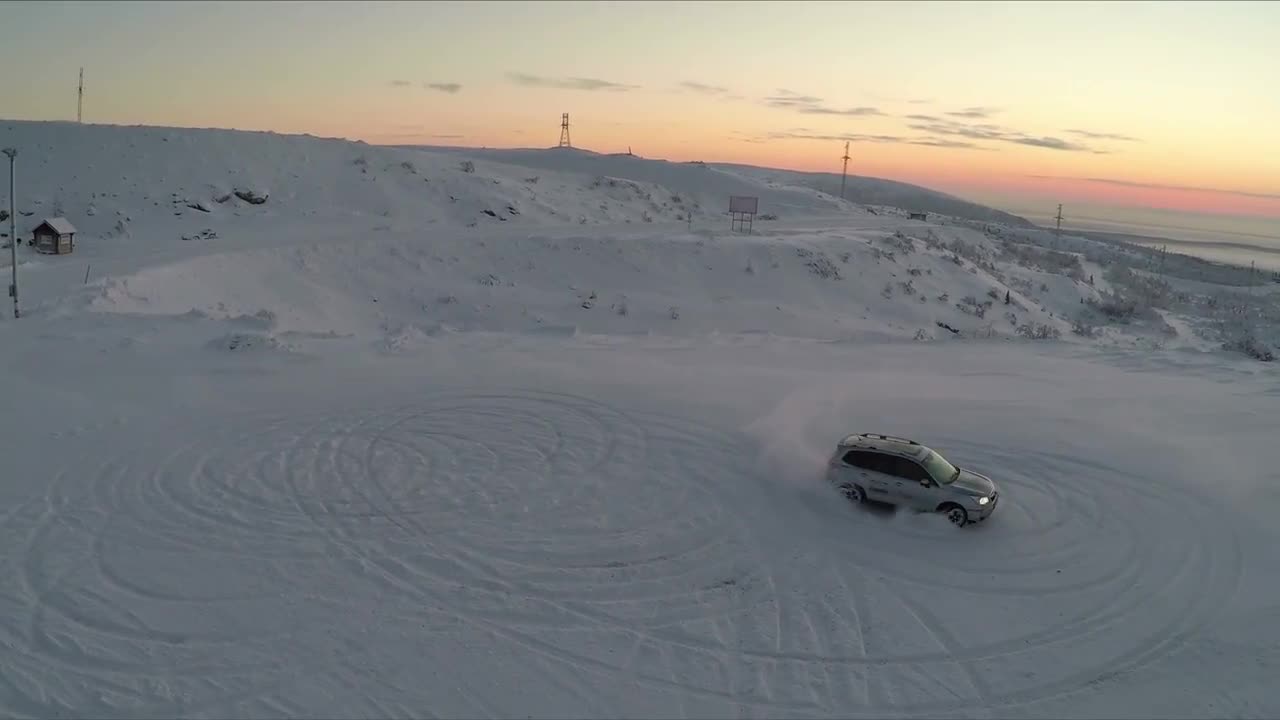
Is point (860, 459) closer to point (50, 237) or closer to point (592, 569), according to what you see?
point (592, 569)

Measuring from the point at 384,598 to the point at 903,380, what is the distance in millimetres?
18040

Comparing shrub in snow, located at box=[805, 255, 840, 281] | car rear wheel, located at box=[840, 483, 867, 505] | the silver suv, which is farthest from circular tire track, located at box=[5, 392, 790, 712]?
shrub in snow, located at box=[805, 255, 840, 281]

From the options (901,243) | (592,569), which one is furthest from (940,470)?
(901,243)

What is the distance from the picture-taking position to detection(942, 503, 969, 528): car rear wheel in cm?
1573

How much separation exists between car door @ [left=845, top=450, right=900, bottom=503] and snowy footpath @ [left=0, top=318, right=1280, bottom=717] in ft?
1.26

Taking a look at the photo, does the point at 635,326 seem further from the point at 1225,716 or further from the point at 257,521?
the point at 1225,716

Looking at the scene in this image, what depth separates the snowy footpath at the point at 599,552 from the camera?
37.0ft

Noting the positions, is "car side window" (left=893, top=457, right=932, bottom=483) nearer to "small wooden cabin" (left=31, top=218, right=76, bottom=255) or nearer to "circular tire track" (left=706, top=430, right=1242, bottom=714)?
"circular tire track" (left=706, top=430, right=1242, bottom=714)

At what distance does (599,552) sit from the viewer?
14.8m

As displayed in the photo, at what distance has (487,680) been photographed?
37.1 ft

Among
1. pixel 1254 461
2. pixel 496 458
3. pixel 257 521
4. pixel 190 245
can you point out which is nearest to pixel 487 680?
pixel 257 521

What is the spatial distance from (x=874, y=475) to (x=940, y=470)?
125 centimetres

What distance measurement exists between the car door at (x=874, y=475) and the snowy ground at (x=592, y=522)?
415mm

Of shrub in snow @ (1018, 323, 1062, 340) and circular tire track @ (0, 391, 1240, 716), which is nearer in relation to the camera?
circular tire track @ (0, 391, 1240, 716)
